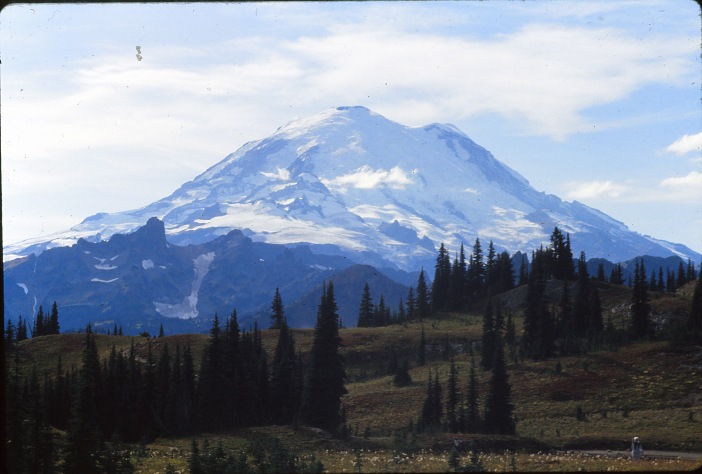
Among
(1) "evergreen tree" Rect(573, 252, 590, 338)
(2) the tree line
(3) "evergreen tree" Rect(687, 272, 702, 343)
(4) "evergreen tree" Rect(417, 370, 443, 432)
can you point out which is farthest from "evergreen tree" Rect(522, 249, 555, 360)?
(2) the tree line

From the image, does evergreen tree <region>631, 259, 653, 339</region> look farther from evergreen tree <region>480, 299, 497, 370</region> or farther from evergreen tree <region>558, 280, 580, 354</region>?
evergreen tree <region>480, 299, 497, 370</region>

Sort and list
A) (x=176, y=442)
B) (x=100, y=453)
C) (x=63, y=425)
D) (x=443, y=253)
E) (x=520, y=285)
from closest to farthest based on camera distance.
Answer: (x=100, y=453) < (x=176, y=442) < (x=63, y=425) < (x=520, y=285) < (x=443, y=253)

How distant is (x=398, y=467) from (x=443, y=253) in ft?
470

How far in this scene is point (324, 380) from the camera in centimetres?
6194

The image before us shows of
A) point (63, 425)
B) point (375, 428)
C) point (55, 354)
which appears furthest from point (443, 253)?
point (63, 425)

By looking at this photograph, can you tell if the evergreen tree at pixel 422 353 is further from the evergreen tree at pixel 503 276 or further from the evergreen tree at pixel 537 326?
the evergreen tree at pixel 503 276

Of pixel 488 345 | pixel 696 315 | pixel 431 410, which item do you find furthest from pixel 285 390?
pixel 696 315

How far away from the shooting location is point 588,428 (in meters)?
61.1

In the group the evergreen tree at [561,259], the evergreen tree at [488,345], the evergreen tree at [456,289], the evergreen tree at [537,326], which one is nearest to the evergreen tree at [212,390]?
the evergreen tree at [488,345]

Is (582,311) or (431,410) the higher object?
(582,311)

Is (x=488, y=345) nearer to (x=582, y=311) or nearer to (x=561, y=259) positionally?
(x=582, y=311)

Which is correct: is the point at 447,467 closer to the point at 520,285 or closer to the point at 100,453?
the point at 100,453

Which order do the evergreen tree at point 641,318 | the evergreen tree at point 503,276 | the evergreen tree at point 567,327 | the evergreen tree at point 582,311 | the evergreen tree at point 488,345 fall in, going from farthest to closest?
the evergreen tree at point 503,276
the evergreen tree at point 582,311
the evergreen tree at point 567,327
the evergreen tree at point 488,345
the evergreen tree at point 641,318

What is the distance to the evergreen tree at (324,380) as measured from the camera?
2409 inches
